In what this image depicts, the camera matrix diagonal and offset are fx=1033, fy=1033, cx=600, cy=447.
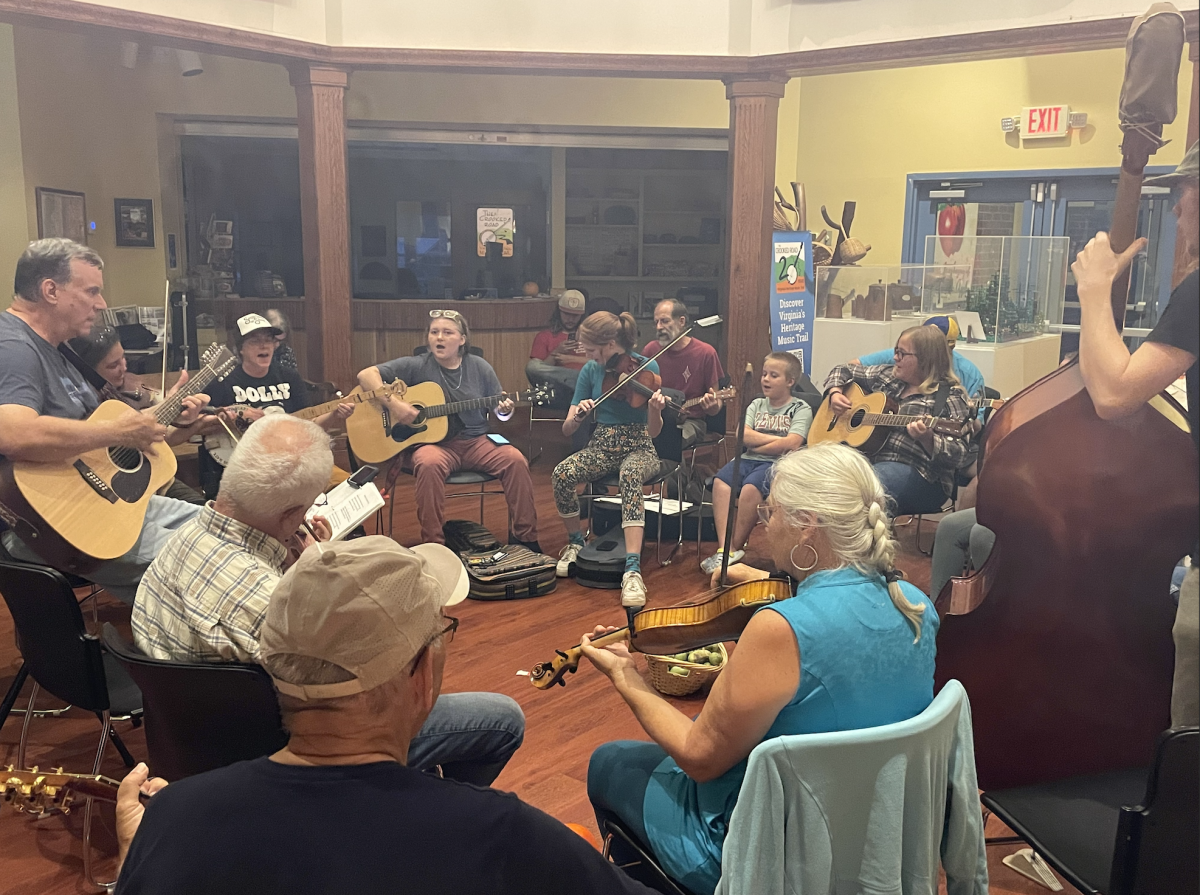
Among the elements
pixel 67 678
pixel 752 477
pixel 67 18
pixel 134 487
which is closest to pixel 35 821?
pixel 67 678

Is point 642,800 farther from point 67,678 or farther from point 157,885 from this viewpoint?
point 67,678

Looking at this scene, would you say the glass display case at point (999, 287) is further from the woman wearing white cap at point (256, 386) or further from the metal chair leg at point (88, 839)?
the metal chair leg at point (88, 839)

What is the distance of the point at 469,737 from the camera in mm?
2164

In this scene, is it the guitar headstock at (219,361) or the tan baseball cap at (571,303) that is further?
the tan baseball cap at (571,303)

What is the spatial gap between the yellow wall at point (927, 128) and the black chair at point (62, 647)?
617 centimetres

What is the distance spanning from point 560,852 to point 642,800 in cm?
76

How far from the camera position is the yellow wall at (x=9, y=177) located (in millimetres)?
5859

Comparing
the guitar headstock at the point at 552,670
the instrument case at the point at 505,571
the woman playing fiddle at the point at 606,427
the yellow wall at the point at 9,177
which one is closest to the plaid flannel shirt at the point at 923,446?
the woman playing fiddle at the point at 606,427

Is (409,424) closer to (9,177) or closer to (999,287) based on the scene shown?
(999,287)

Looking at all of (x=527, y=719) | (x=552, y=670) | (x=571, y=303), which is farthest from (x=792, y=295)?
(x=552, y=670)

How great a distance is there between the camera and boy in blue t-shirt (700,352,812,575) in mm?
4555

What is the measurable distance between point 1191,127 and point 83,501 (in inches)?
113

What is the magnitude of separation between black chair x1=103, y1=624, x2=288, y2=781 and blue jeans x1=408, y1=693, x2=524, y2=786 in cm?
31

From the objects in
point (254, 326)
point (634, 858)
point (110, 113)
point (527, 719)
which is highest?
point (110, 113)
